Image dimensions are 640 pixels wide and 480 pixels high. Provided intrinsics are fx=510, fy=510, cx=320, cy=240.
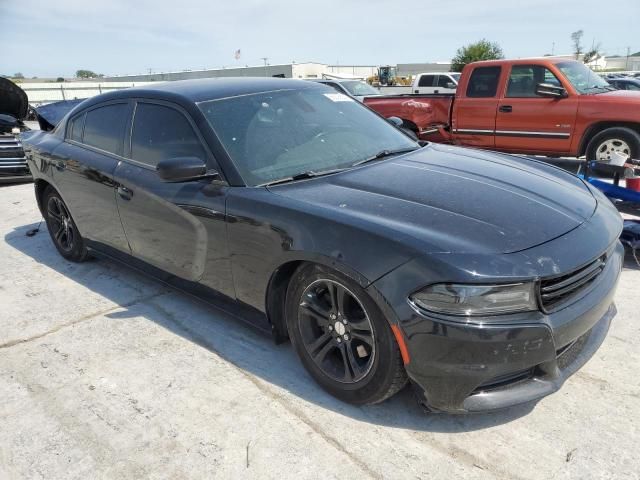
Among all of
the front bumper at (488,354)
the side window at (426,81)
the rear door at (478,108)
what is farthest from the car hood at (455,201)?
the side window at (426,81)

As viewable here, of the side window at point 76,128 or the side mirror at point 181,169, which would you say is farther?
the side window at point 76,128

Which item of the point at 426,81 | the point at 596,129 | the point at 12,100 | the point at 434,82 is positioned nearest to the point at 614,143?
the point at 596,129

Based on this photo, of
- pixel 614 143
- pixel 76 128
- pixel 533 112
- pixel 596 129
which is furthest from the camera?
pixel 533 112

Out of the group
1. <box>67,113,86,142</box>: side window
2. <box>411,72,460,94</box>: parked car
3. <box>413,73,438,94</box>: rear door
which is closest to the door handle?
<box>67,113,86,142</box>: side window

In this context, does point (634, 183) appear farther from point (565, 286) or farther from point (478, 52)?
point (478, 52)

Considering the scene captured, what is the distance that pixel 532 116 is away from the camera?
26.5 ft

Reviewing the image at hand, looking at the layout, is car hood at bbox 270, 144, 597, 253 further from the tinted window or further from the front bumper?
the tinted window

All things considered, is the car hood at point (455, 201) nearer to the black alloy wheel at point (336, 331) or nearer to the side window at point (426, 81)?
the black alloy wheel at point (336, 331)

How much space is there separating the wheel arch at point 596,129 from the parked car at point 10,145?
8.73 meters

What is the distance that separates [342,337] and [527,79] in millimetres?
7259

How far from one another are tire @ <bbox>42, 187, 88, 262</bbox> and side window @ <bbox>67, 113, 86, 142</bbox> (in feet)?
1.99

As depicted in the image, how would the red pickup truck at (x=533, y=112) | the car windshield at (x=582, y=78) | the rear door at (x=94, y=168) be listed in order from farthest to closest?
the car windshield at (x=582, y=78) → the red pickup truck at (x=533, y=112) → the rear door at (x=94, y=168)

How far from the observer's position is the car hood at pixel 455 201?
222cm

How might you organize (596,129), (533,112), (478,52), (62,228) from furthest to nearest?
1. (478,52)
2. (533,112)
3. (596,129)
4. (62,228)
